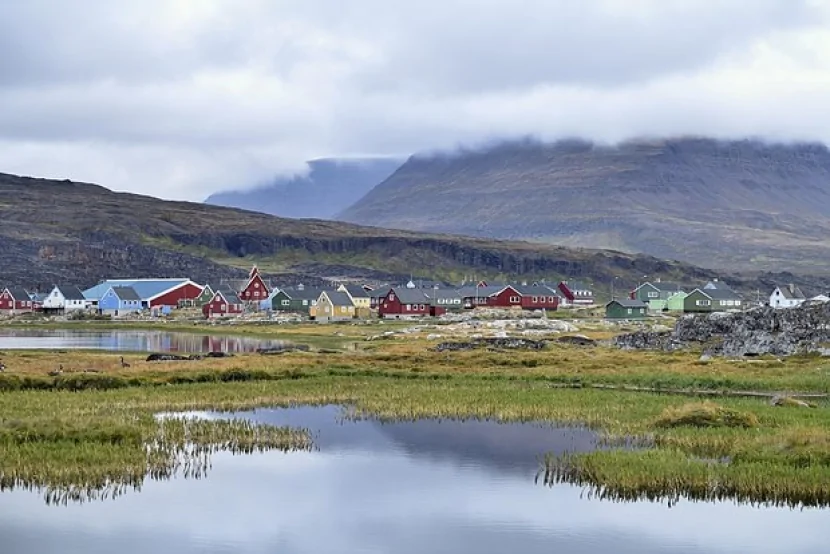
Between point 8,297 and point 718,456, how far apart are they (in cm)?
14408

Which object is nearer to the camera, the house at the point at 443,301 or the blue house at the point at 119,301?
the house at the point at 443,301

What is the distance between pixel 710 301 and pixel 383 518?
135 m

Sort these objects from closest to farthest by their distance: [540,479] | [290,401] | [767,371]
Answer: [540,479] < [290,401] < [767,371]

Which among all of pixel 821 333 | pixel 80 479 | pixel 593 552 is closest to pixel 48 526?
pixel 80 479

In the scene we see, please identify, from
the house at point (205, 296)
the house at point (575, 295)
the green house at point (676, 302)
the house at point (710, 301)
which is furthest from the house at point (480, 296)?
the house at point (205, 296)

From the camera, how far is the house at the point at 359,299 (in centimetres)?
14538

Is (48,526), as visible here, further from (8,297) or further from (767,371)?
(8,297)

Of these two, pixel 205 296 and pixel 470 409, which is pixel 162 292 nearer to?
pixel 205 296

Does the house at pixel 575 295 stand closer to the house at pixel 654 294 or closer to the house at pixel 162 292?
the house at pixel 654 294

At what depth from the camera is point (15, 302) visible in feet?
517

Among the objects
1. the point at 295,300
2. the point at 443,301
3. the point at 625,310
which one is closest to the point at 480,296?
the point at 443,301

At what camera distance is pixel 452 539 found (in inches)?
929

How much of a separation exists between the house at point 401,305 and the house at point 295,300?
41.1 ft

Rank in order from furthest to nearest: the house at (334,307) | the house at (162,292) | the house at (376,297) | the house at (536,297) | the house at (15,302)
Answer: the house at (162,292), the house at (536,297), the house at (15,302), the house at (376,297), the house at (334,307)
